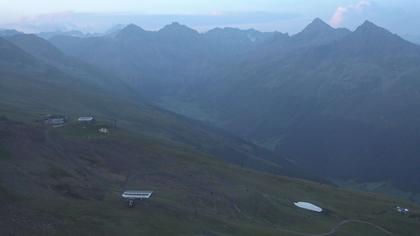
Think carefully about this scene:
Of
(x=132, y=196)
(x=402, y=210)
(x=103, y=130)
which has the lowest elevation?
(x=132, y=196)

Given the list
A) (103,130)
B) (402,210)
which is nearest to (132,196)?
(402,210)

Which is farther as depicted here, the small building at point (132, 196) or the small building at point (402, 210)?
the small building at point (402, 210)

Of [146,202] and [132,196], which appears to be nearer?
[132,196]

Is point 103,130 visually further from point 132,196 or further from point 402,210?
point 402,210

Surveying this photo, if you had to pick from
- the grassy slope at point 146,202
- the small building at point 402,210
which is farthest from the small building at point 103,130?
the small building at point 402,210

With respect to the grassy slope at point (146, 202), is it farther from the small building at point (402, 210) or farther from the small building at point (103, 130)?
the small building at point (402, 210)

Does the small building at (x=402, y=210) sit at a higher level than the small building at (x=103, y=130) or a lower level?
lower

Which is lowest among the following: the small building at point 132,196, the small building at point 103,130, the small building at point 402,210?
the small building at point 132,196

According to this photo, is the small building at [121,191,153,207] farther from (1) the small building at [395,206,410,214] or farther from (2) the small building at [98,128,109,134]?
(2) the small building at [98,128,109,134]

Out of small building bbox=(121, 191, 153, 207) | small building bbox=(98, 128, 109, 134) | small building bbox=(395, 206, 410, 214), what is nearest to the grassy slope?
small building bbox=(121, 191, 153, 207)
